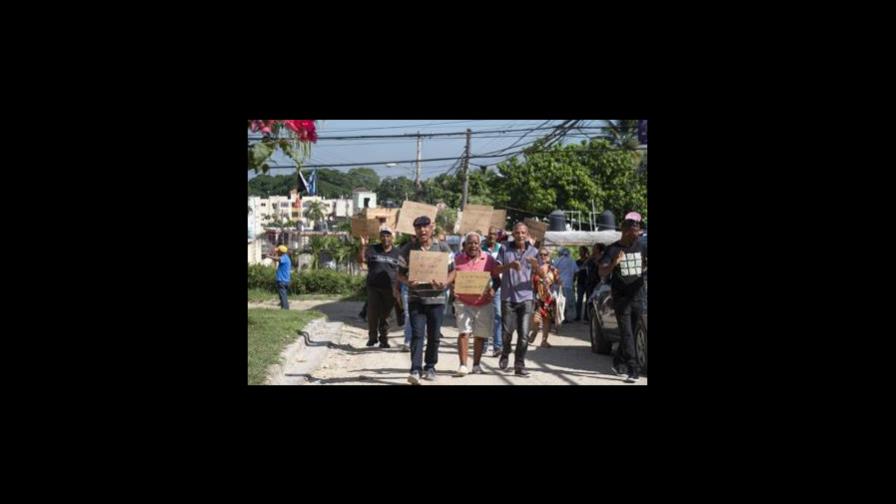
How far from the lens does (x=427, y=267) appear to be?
8023 millimetres

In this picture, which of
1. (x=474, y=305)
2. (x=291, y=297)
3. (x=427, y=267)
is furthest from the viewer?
(x=291, y=297)

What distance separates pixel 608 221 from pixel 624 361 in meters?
14.0

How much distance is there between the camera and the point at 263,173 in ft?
28.8

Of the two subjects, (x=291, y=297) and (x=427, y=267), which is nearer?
(x=427, y=267)

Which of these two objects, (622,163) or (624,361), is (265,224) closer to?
(622,163)

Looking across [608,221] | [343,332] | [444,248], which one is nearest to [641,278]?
[444,248]

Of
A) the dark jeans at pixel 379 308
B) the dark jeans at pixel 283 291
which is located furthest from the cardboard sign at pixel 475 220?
the dark jeans at pixel 283 291

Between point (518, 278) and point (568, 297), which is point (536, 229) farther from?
point (568, 297)

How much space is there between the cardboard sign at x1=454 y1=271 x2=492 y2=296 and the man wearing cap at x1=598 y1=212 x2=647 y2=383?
1.13m

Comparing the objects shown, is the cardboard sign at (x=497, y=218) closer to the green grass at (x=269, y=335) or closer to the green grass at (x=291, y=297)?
the green grass at (x=269, y=335)

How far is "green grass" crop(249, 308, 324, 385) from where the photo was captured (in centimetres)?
862

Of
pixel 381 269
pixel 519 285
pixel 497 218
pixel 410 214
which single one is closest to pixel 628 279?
pixel 519 285

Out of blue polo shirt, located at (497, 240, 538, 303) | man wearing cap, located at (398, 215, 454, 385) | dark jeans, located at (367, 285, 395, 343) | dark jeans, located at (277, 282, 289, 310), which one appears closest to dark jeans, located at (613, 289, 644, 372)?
blue polo shirt, located at (497, 240, 538, 303)

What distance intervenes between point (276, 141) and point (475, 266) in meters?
2.35
